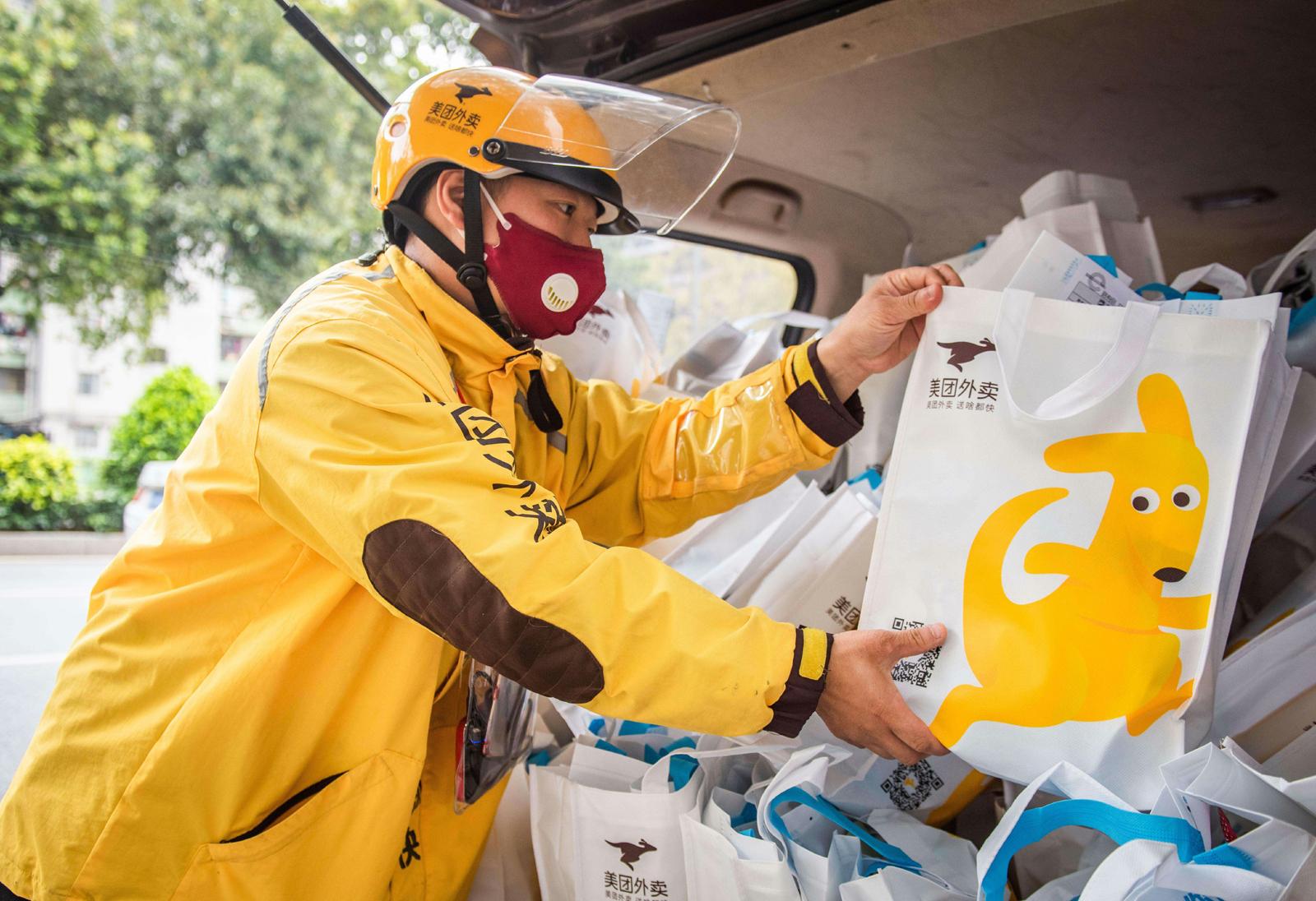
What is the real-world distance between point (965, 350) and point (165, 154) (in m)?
13.0

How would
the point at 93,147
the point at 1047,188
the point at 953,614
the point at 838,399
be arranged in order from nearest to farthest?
the point at 953,614
the point at 838,399
the point at 1047,188
the point at 93,147

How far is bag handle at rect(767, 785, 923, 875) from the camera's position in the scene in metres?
1.31

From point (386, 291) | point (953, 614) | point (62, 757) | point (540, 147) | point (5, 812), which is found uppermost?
point (540, 147)

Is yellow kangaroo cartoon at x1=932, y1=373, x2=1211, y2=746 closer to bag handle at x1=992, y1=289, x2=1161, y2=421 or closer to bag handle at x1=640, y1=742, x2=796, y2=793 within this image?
bag handle at x1=992, y1=289, x2=1161, y2=421

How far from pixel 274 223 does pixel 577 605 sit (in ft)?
40.2

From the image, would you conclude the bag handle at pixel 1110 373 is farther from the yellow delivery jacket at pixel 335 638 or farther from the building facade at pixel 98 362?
the building facade at pixel 98 362

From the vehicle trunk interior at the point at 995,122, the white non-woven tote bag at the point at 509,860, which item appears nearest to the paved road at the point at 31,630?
the white non-woven tote bag at the point at 509,860

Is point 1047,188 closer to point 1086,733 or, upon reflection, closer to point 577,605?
point 1086,733

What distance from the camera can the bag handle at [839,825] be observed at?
1.31 m

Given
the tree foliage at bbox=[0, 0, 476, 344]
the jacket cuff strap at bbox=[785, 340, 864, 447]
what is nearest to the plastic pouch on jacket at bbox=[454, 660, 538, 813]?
the jacket cuff strap at bbox=[785, 340, 864, 447]

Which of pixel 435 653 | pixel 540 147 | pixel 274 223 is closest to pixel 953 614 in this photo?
pixel 435 653

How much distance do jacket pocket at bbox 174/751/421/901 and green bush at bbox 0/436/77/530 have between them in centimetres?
1130

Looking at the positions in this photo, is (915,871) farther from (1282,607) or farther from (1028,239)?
(1028,239)

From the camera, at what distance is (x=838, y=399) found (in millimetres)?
1735
